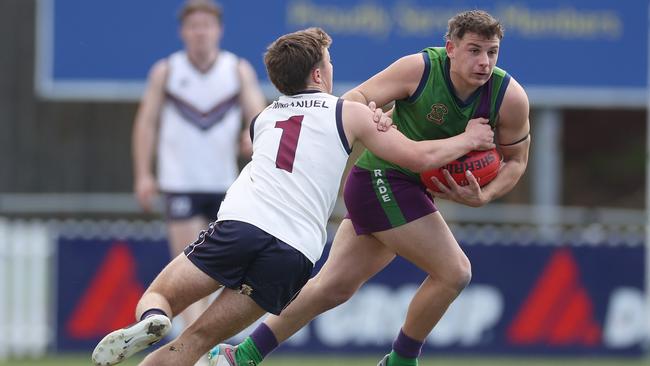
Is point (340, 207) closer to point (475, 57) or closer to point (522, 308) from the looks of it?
point (522, 308)

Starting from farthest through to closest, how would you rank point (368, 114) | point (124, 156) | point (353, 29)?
point (124, 156) → point (353, 29) → point (368, 114)

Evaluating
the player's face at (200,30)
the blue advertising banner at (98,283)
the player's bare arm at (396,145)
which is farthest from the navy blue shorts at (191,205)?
the player's bare arm at (396,145)

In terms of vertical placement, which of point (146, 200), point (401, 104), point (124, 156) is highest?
point (401, 104)

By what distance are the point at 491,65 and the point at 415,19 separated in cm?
713

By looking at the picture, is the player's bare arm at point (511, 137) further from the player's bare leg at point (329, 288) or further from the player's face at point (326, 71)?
the player's face at point (326, 71)

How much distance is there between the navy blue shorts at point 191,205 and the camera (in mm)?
9297

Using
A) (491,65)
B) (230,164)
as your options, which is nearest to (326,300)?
(491,65)

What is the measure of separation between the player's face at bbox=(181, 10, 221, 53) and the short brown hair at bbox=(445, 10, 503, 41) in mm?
2946

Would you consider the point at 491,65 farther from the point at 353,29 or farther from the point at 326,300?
the point at 353,29

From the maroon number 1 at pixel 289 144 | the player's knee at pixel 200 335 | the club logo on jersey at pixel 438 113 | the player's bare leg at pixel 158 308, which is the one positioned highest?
the club logo on jersey at pixel 438 113

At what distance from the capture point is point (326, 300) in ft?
23.3

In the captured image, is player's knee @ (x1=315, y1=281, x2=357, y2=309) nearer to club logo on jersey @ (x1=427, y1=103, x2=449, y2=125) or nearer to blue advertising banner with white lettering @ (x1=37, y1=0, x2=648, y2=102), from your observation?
club logo on jersey @ (x1=427, y1=103, x2=449, y2=125)

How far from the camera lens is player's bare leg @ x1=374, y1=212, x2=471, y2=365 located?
271 inches

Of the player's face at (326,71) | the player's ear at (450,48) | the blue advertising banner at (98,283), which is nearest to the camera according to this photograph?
the player's face at (326,71)
